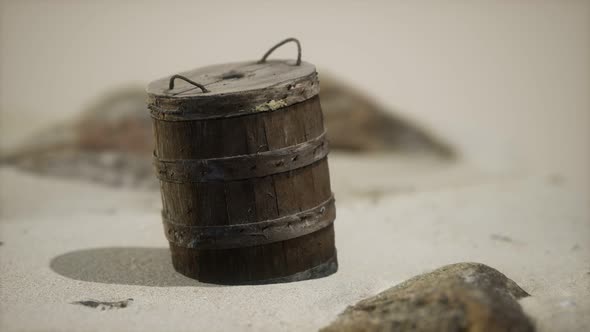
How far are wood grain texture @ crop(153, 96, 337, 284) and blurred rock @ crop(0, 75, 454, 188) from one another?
361 cm

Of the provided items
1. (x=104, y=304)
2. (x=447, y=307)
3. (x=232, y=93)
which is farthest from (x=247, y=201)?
(x=447, y=307)

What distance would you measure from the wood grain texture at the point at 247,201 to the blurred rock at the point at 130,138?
11.8 feet

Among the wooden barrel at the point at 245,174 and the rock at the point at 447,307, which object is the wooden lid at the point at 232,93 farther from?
the rock at the point at 447,307

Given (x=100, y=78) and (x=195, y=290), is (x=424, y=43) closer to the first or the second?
(x=100, y=78)

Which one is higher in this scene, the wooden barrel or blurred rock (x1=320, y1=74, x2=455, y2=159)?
the wooden barrel

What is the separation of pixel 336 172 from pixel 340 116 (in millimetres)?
1502

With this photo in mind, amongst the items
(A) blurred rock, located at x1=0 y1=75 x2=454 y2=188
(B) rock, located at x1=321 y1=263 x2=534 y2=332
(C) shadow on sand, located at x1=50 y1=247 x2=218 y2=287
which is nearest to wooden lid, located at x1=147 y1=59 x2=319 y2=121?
(C) shadow on sand, located at x1=50 y1=247 x2=218 y2=287

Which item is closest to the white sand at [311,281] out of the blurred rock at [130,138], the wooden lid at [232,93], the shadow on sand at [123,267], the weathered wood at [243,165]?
the shadow on sand at [123,267]

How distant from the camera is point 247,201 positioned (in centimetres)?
480

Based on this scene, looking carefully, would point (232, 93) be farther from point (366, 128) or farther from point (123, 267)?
point (366, 128)

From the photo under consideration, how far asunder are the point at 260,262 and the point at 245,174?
605 millimetres

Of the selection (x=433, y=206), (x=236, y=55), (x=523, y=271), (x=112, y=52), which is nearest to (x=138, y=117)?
(x=433, y=206)

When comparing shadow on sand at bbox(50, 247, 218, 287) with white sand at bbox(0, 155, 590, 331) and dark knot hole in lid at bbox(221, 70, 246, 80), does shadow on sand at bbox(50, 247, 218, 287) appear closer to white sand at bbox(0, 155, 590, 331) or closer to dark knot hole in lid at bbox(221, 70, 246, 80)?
white sand at bbox(0, 155, 590, 331)

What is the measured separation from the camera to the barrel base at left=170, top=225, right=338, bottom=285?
16.2 feet
